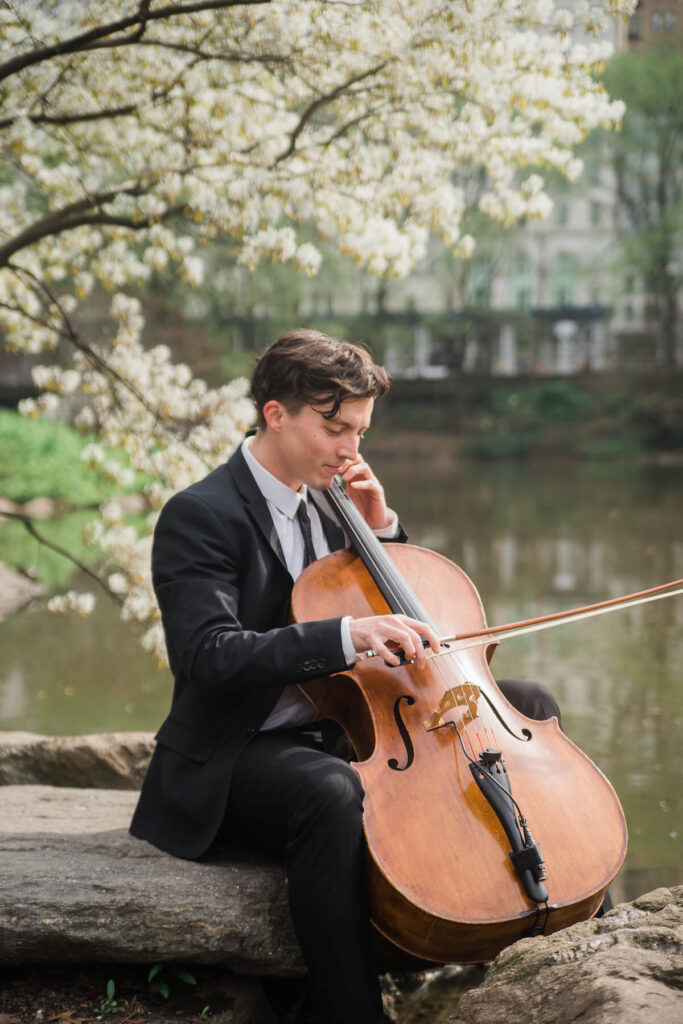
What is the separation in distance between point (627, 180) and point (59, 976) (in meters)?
31.6

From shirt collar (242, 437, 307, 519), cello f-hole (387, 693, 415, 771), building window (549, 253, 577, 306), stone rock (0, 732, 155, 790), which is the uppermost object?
building window (549, 253, 577, 306)

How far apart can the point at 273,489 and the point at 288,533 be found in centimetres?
12

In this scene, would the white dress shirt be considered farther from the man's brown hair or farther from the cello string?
the man's brown hair

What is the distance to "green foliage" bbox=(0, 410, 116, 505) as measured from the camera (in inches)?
669

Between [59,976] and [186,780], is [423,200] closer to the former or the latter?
[186,780]

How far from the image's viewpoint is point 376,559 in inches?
98.7

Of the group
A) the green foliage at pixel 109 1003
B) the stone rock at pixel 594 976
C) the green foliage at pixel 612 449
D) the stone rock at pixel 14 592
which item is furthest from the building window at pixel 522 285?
the stone rock at pixel 594 976

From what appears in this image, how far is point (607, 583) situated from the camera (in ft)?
30.8

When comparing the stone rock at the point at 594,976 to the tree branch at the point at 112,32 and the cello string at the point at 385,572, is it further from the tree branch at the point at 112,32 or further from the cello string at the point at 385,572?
the tree branch at the point at 112,32

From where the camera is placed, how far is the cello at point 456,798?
1975 mm

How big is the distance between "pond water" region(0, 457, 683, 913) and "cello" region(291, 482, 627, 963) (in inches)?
59.1

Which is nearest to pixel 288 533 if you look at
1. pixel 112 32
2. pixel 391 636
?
pixel 391 636

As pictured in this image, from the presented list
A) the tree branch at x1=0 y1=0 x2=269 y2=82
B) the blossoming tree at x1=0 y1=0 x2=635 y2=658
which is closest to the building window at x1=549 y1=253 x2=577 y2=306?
the blossoming tree at x1=0 y1=0 x2=635 y2=658

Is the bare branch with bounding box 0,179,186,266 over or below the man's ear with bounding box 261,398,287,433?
over
